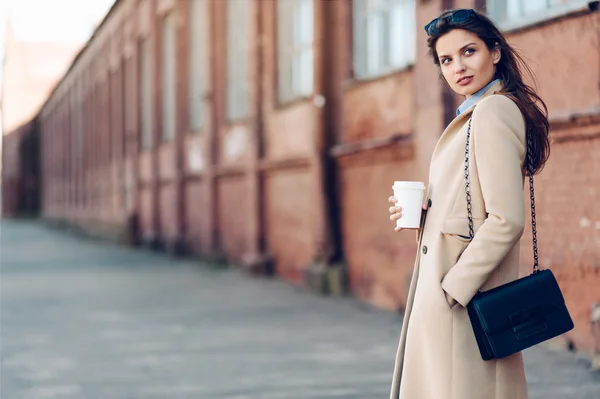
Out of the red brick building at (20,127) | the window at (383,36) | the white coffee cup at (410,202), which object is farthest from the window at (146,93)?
the red brick building at (20,127)

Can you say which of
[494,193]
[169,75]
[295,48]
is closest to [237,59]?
[295,48]

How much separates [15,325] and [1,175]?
49971 millimetres

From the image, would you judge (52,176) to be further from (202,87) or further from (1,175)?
(202,87)

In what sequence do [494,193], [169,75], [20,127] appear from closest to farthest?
[494,193] → [169,75] → [20,127]

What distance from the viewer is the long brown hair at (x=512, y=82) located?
2611 mm

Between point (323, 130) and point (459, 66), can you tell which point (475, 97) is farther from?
point (323, 130)

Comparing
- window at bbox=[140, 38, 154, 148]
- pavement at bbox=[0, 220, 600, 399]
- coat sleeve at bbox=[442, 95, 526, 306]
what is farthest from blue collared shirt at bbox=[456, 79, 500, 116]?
window at bbox=[140, 38, 154, 148]

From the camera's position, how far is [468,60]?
2.65 metres

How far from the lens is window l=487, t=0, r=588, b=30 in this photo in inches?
260

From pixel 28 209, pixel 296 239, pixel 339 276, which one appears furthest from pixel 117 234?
pixel 28 209

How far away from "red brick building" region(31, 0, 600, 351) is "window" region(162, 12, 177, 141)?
6 centimetres

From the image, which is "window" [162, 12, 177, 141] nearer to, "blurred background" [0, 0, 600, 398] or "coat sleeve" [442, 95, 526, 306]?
"blurred background" [0, 0, 600, 398]

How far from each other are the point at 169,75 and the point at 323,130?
34.5 feet

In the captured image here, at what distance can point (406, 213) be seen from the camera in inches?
106
